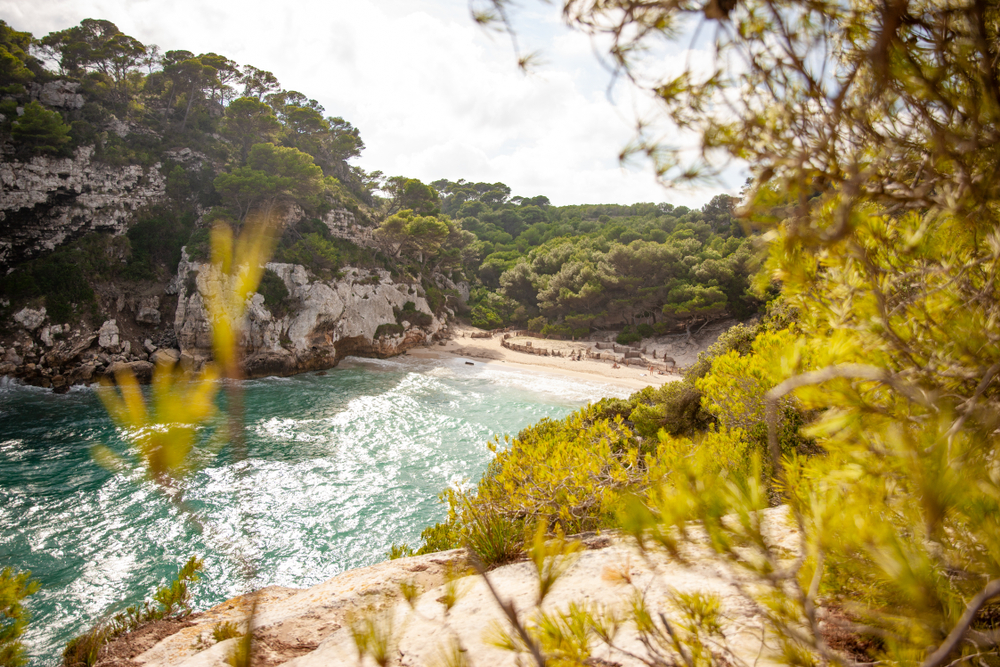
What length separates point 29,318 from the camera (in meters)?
16.0

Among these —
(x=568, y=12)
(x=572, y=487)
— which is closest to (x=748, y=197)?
(x=568, y=12)

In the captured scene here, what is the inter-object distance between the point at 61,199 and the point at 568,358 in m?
27.4

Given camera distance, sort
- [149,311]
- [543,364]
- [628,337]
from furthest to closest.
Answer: [628,337] → [543,364] → [149,311]

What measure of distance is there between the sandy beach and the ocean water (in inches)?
180

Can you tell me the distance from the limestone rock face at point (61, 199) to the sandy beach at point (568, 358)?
16.8 m

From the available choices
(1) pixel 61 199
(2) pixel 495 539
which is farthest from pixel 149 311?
(2) pixel 495 539

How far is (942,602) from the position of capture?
1.04m

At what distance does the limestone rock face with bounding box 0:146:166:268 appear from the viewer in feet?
56.9

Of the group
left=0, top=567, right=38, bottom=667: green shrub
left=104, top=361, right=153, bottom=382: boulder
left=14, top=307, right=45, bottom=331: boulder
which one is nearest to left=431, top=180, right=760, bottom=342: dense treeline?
left=104, top=361, right=153, bottom=382: boulder

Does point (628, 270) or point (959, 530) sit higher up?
point (628, 270)

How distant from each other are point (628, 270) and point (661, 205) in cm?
2826

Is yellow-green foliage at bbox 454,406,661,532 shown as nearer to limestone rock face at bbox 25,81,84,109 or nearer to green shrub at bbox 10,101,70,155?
green shrub at bbox 10,101,70,155

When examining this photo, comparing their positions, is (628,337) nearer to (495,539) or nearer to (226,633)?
(495,539)

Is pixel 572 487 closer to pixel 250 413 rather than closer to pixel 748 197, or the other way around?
pixel 748 197
